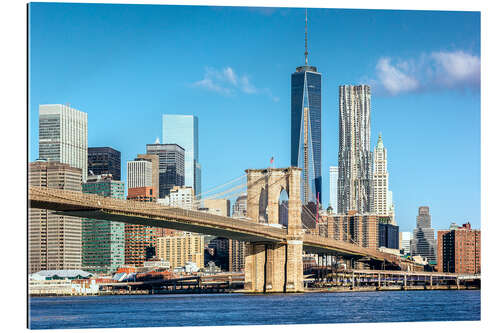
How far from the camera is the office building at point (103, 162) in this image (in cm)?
13762

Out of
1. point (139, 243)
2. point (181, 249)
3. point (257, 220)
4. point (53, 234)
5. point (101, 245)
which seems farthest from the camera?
point (181, 249)

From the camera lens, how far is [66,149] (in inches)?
5408

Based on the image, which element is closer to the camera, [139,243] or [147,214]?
[147,214]

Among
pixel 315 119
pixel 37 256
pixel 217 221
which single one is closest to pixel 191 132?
Result: pixel 315 119

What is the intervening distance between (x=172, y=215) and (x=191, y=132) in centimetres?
14304

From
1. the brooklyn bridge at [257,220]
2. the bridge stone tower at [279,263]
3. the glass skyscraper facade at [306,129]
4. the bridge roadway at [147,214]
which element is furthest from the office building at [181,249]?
the glass skyscraper facade at [306,129]

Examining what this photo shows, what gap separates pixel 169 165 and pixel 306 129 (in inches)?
1625

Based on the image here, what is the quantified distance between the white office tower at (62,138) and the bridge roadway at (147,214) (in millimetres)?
77504

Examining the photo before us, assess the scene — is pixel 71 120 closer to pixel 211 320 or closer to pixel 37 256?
pixel 37 256

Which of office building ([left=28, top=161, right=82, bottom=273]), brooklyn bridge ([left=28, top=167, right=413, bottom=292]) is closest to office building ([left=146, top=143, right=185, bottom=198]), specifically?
office building ([left=28, top=161, right=82, bottom=273])

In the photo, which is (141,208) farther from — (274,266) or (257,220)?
(257,220)

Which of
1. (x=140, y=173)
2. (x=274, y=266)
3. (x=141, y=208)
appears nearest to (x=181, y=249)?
(x=140, y=173)

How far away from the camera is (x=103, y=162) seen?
138m

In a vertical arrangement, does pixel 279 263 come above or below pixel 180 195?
below
